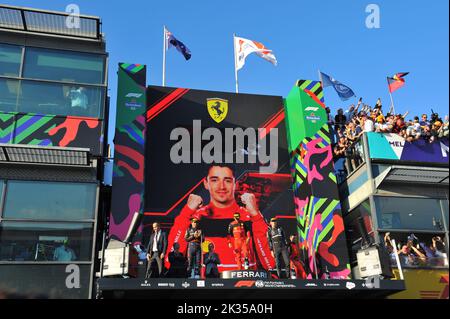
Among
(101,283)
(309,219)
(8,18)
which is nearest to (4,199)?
(101,283)

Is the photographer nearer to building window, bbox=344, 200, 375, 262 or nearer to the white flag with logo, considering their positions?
building window, bbox=344, 200, 375, 262

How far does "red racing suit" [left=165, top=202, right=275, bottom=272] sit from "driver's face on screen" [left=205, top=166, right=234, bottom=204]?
0.38 metres

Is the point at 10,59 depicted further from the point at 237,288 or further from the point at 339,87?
the point at 339,87

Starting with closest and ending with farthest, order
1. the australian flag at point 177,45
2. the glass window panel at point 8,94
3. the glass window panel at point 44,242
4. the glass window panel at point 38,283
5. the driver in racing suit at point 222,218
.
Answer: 1. the glass window panel at point 38,283
2. the glass window panel at point 44,242
3. the glass window panel at point 8,94
4. the driver in racing suit at point 222,218
5. the australian flag at point 177,45

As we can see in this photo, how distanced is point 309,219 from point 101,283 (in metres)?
8.48

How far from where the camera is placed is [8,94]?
1678 centimetres

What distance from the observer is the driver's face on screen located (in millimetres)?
18875

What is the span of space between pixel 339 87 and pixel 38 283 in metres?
16.3

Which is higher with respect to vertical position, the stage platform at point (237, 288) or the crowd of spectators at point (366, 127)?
the crowd of spectators at point (366, 127)

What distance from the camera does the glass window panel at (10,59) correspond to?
17.1m

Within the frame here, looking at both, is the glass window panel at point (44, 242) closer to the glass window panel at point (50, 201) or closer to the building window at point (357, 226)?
the glass window panel at point (50, 201)

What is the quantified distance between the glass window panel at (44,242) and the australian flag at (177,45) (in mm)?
10652

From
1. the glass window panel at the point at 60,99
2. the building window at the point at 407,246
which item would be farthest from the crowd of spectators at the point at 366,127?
the glass window panel at the point at 60,99

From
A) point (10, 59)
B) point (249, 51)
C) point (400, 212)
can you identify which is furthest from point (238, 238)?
point (10, 59)
